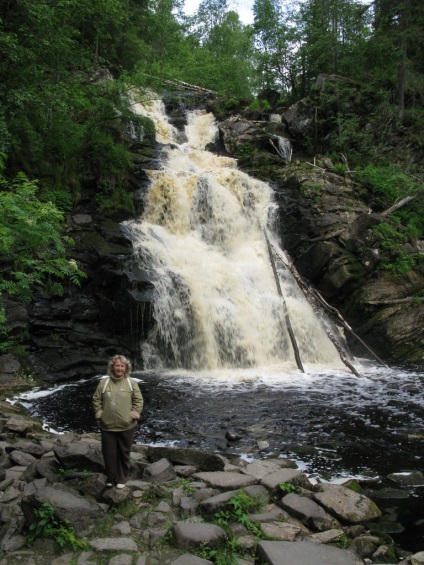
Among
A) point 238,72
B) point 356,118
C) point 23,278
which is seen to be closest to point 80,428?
point 23,278

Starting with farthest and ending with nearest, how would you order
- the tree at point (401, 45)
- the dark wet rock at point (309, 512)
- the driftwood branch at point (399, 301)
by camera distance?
the tree at point (401, 45) → the driftwood branch at point (399, 301) → the dark wet rock at point (309, 512)

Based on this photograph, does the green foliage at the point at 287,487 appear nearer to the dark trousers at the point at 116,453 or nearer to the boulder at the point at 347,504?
the boulder at the point at 347,504

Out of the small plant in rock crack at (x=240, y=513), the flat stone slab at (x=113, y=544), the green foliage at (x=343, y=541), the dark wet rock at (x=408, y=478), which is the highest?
the flat stone slab at (x=113, y=544)

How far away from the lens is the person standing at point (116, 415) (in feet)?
16.1

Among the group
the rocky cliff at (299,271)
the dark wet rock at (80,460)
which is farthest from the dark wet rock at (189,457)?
the rocky cliff at (299,271)

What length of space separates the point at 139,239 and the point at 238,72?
26051mm

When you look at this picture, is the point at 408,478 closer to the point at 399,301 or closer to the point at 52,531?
the point at 52,531

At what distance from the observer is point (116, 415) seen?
4.90 m

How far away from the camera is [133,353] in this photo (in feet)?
42.5

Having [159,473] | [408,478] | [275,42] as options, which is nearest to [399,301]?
[408,478]

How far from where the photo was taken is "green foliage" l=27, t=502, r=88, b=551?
13.3 feet

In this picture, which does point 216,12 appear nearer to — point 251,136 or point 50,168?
point 251,136

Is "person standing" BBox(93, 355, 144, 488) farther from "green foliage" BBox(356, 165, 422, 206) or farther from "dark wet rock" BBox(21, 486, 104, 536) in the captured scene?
"green foliage" BBox(356, 165, 422, 206)

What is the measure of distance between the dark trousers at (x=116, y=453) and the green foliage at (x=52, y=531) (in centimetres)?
82
